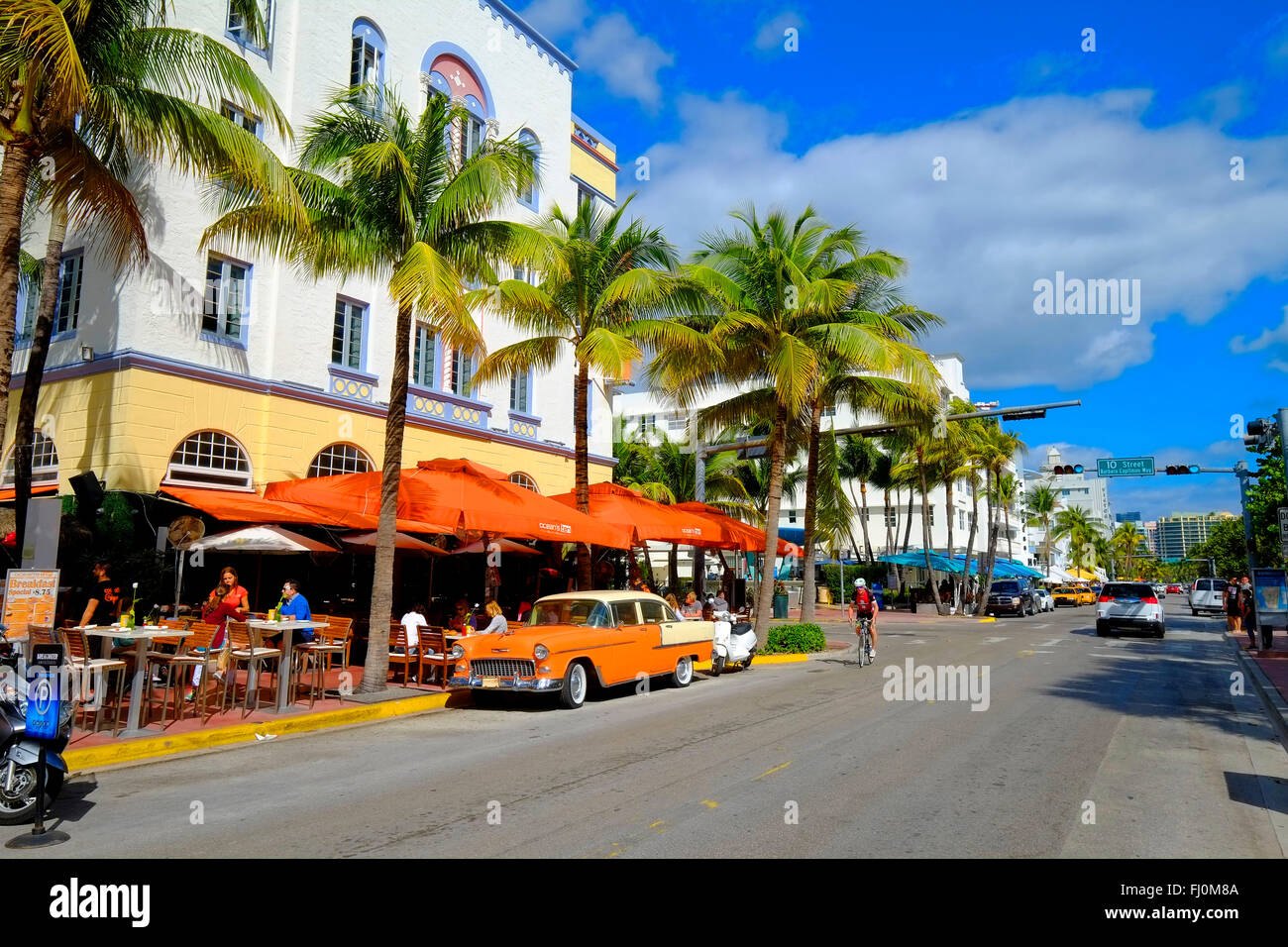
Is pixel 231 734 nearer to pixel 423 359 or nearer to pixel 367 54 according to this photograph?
pixel 423 359

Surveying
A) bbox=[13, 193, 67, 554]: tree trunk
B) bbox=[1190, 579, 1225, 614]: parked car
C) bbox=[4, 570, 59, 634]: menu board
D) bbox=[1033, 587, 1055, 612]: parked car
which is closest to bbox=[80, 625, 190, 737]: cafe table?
bbox=[4, 570, 59, 634]: menu board

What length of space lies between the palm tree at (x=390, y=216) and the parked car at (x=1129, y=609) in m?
23.9

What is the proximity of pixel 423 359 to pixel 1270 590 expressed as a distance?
74.8 feet

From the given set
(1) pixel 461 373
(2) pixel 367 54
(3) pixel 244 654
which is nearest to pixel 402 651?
(3) pixel 244 654

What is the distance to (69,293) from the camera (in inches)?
703

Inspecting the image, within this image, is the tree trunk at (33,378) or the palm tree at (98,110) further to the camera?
the tree trunk at (33,378)

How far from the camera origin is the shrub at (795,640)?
21031 millimetres

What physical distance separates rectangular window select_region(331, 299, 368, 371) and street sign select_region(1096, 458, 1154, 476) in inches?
1052

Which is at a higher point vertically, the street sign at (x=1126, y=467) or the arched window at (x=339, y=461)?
the street sign at (x=1126, y=467)

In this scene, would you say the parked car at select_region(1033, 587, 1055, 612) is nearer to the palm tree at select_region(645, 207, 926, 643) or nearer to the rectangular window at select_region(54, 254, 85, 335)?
the palm tree at select_region(645, 207, 926, 643)

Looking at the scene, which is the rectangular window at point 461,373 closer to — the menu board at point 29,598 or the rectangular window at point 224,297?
the rectangular window at point 224,297

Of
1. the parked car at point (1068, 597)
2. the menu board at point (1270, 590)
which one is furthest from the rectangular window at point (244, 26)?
the parked car at point (1068, 597)

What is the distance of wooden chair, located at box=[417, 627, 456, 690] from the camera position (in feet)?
45.8
